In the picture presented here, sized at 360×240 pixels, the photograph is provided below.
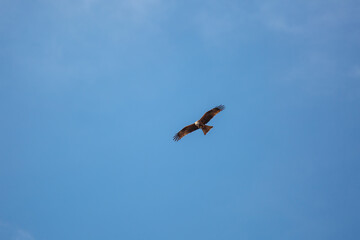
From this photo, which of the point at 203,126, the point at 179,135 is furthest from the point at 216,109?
the point at 179,135

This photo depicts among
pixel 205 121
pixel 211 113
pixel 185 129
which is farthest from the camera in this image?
pixel 185 129

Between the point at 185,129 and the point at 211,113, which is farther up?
the point at 185,129

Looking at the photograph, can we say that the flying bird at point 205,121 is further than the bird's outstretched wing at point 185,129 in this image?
No

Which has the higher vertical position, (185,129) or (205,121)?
(185,129)

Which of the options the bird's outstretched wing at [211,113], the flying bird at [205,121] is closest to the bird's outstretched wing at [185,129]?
the flying bird at [205,121]

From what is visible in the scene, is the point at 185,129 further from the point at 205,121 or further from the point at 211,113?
the point at 211,113

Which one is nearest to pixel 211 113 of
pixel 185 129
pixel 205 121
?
pixel 205 121

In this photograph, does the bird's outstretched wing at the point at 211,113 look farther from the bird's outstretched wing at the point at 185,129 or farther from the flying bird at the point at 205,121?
the bird's outstretched wing at the point at 185,129

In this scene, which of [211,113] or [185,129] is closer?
[211,113]

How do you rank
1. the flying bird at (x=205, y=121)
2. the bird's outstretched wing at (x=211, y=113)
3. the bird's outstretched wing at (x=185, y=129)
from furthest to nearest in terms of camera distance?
1. the bird's outstretched wing at (x=185, y=129)
2. the flying bird at (x=205, y=121)
3. the bird's outstretched wing at (x=211, y=113)

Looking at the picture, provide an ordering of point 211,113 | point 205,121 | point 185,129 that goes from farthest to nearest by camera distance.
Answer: point 185,129
point 205,121
point 211,113

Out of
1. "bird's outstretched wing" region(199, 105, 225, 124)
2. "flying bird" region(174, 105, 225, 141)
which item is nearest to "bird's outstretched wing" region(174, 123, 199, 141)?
"flying bird" region(174, 105, 225, 141)

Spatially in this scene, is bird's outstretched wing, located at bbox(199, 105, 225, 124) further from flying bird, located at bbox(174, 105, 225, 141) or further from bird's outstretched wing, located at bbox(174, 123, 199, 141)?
bird's outstretched wing, located at bbox(174, 123, 199, 141)

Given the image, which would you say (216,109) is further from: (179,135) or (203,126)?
(179,135)
